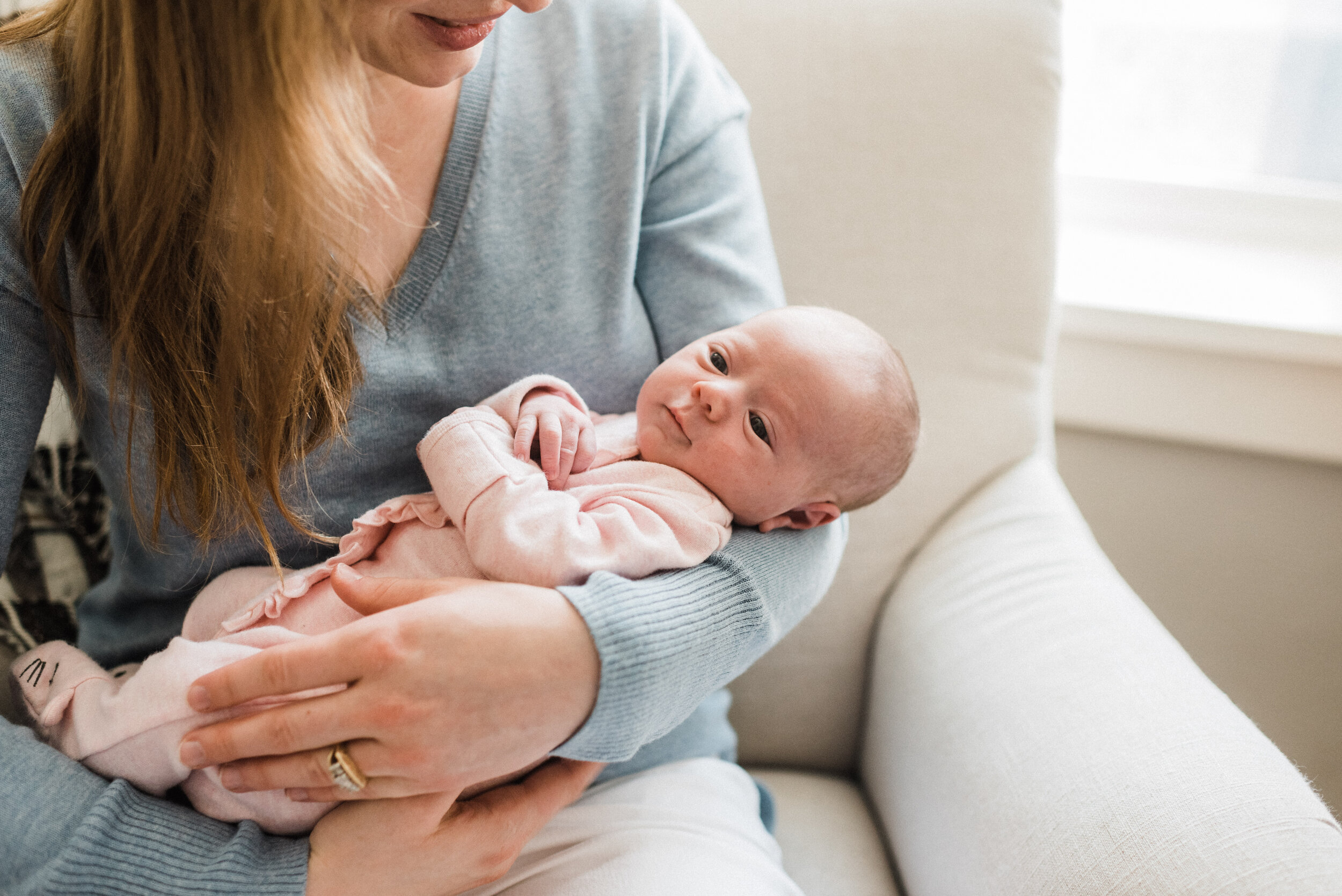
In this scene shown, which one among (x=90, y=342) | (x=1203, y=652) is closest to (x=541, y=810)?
(x=90, y=342)

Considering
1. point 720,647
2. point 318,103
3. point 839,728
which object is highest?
point 318,103

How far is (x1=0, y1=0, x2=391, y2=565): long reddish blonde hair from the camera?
0.68 meters

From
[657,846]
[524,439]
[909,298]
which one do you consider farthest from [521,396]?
[909,298]

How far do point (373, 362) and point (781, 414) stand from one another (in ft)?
1.22

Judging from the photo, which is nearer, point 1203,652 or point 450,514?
point 450,514

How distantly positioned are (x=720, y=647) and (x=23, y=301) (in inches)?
24.4

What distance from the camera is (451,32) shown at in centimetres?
74

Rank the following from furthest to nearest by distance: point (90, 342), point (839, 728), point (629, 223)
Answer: point (839, 728), point (629, 223), point (90, 342)

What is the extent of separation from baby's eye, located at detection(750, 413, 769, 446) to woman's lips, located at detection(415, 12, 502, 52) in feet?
1.30

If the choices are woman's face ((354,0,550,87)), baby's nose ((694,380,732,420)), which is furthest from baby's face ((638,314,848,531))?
woman's face ((354,0,550,87))

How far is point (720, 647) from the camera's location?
2.55 feet

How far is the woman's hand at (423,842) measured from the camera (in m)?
0.71

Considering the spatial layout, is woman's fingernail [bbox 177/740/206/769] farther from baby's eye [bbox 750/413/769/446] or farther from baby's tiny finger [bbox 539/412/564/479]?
baby's eye [bbox 750/413/769/446]

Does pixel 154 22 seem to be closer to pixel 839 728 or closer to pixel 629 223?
pixel 629 223
